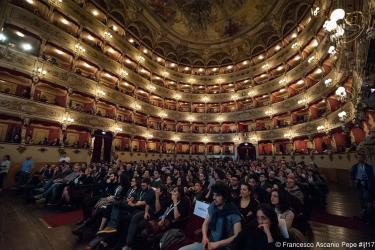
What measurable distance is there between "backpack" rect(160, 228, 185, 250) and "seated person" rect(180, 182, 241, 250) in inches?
14.8

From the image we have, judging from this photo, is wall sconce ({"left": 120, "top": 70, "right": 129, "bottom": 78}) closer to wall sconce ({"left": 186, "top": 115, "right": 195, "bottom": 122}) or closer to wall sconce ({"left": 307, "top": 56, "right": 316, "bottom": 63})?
wall sconce ({"left": 186, "top": 115, "right": 195, "bottom": 122})

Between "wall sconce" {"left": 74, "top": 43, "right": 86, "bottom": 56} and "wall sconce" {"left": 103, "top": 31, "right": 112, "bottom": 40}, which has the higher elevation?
"wall sconce" {"left": 103, "top": 31, "right": 112, "bottom": 40}

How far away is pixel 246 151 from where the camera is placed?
24.6 m

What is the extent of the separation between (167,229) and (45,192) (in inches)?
245

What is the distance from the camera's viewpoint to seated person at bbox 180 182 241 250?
2.49 meters

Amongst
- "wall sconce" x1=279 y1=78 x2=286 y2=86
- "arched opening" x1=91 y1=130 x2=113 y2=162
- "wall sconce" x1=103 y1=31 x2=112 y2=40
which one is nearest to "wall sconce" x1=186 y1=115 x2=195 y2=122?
"arched opening" x1=91 y1=130 x2=113 y2=162

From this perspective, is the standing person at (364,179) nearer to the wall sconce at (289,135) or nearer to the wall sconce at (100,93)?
the wall sconce at (289,135)

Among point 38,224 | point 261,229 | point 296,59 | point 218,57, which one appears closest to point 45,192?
point 38,224

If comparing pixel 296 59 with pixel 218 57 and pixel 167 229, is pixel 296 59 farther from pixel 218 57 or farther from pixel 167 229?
pixel 167 229

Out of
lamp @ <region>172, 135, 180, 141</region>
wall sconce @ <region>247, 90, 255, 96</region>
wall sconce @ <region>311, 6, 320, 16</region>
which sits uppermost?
wall sconce @ <region>311, 6, 320, 16</region>

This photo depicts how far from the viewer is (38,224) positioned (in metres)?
4.79

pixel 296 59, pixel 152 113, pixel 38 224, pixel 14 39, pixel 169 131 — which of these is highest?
pixel 296 59

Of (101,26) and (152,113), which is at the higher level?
(101,26)

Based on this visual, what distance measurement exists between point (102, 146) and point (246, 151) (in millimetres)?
18398
